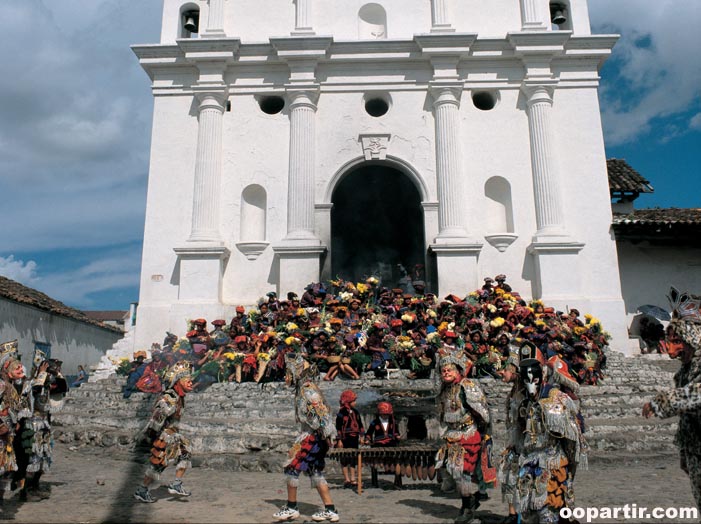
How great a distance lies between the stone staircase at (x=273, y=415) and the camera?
8109 millimetres

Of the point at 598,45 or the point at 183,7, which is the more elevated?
the point at 183,7

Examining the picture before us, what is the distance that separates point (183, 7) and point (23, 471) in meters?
15.1

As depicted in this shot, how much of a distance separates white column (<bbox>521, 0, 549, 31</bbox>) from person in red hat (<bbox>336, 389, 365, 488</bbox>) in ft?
43.9

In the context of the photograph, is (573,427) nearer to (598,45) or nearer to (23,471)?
(23,471)

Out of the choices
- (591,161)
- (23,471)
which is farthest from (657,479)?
(591,161)

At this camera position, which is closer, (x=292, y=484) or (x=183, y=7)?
(x=292, y=484)

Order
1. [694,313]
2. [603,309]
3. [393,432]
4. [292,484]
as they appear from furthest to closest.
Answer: [603,309] < [393,432] < [292,484] < [694,313]

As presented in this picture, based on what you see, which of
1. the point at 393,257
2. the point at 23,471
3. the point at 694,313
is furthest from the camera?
the point at 393,257

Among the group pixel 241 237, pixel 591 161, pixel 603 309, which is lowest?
pixel 603 309

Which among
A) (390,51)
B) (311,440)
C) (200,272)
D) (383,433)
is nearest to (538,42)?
(390,51)

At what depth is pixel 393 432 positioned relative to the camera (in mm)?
7227

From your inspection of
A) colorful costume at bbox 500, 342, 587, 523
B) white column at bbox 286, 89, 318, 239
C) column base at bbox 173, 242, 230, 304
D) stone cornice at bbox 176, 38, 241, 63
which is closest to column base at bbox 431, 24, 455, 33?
white column at bbox 286, 89, 318, 239

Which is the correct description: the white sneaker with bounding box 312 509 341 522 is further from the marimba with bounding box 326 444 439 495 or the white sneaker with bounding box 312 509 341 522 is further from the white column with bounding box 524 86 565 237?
the white column with bounding box 524 86 565 237

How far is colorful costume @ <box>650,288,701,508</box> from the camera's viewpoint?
3.83 m
